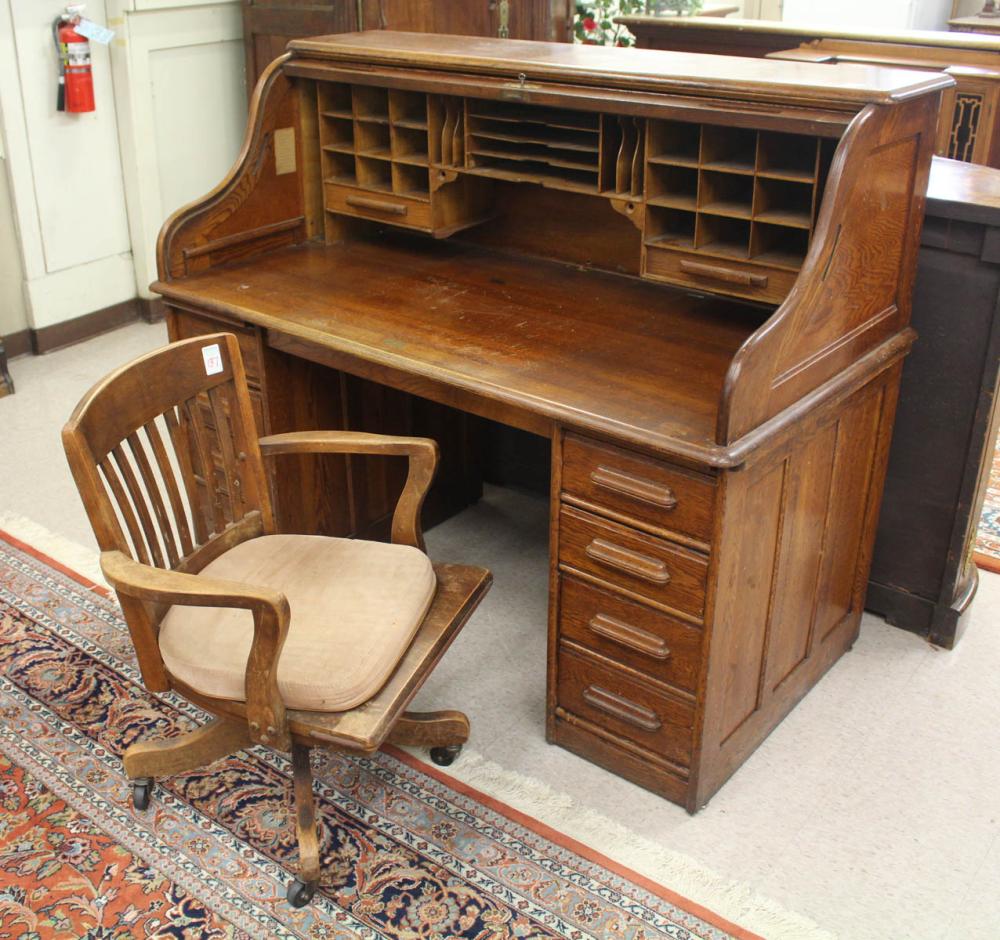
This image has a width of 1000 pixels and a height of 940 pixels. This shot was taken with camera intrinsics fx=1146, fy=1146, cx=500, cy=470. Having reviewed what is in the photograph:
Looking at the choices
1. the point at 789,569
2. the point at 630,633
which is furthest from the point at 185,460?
the point at 789,569

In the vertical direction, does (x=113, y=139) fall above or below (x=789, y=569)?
above

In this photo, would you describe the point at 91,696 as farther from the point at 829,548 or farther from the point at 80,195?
the point at 80,195

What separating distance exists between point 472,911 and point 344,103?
2.00 m

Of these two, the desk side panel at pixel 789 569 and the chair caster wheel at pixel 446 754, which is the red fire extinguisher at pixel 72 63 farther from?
the desk side panel at pixel 789 569

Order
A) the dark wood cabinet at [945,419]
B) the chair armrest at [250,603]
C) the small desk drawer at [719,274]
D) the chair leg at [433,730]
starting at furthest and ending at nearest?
1. the dark wood cabinet at [945,419]
2. the chair leg at [433,730]
3. the small desk drawer at [719,274]
4. the chair armrest at [250,603]

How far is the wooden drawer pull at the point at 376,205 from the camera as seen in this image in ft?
9.42

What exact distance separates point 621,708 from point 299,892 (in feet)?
2.39

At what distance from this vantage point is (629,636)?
7.45 feet

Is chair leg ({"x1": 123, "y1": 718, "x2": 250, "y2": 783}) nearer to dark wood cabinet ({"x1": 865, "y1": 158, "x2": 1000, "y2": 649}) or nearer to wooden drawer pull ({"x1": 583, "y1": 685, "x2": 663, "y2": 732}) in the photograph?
wooden drawer pull ({"x1": 583, "y1": 685, "x2": 663, "y2": 732})

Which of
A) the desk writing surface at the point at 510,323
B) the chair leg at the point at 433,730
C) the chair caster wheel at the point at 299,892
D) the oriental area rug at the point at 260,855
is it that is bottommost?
the oriental area rug at the point at 260,855

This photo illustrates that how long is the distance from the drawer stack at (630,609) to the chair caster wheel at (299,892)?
653 millimetres

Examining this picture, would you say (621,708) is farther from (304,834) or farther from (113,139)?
(113,139)

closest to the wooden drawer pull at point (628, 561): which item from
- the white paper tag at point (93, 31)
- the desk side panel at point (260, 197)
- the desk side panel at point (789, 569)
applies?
the desk side panel at point (789, 569)

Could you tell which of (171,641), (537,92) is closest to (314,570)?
(171,641)
